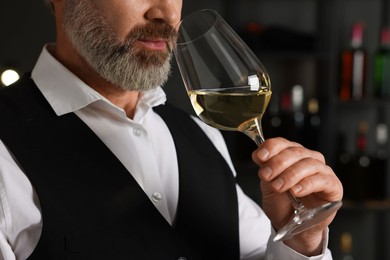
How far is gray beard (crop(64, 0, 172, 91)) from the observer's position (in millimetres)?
1381

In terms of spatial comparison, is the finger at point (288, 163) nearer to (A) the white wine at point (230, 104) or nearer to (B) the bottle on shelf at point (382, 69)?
(A) the white wine at point (230, 104)

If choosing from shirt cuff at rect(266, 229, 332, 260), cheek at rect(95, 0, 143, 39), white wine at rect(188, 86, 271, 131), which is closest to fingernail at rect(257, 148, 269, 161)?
white wine at rect(188, 86, 271, 131)

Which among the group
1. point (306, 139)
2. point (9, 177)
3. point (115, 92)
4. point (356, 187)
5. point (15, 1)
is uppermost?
point (15, 1)

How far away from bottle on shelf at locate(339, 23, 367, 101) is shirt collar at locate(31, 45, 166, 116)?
6.99 feet

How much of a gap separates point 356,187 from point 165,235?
7.23ft

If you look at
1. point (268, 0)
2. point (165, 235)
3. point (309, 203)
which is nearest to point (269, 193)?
point (309, 203)

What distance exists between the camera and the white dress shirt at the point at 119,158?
1.25 meters

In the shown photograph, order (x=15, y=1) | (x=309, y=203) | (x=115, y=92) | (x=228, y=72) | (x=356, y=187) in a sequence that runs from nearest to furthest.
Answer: (x=228, y=72)
(x=309, y=203)
(x=115, y=92)
(x=356, y=187)
(x=15, y=1)

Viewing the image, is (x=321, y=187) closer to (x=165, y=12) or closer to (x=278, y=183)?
(x=278, y=183)

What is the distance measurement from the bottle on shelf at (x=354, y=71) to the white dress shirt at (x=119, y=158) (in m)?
1.98

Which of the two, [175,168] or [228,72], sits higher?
[228,72]

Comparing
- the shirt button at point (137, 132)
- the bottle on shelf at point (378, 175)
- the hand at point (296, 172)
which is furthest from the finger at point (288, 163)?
the bottle on shelf at point (378, 175)

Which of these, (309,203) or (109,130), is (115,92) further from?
(309,203)

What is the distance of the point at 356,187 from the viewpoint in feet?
11.2
